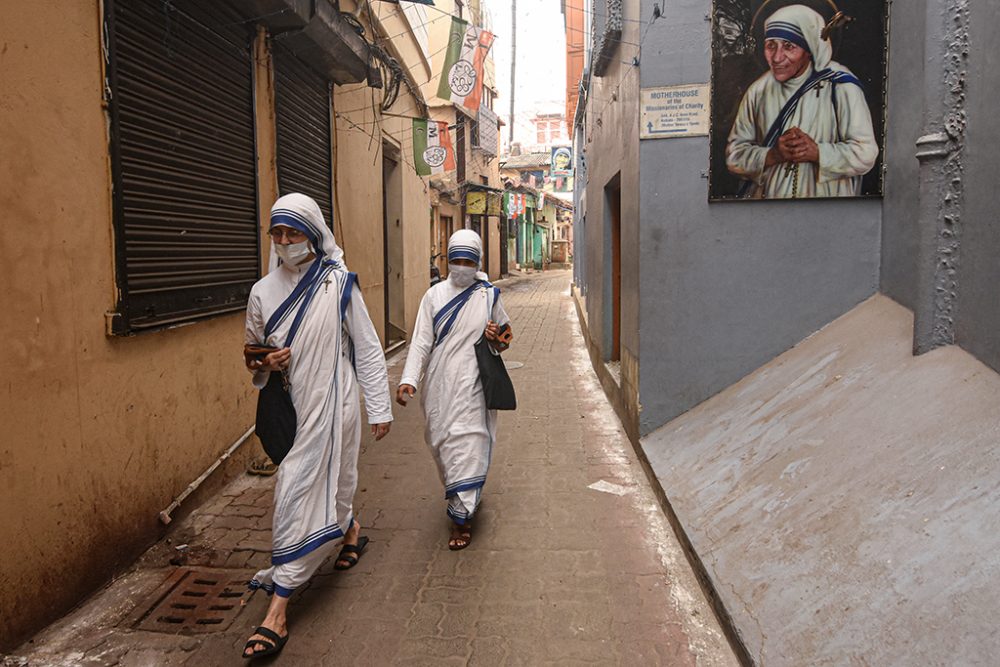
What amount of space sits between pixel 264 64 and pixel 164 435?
10.9ft

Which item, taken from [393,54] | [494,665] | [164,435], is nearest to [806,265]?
[494,665]

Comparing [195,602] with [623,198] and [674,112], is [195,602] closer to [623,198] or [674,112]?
[674,112]

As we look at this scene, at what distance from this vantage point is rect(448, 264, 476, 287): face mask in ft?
13.6

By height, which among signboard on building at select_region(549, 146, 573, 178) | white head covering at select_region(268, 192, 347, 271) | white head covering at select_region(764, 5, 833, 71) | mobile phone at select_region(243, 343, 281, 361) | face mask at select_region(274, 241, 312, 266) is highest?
signboard on building at select_region(549, 146, 573, 178)

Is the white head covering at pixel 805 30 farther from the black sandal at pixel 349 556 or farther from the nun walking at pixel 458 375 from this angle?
the black sandal at pixel 349 556

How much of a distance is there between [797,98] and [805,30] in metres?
0.44

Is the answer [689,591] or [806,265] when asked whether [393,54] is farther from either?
[689,591]

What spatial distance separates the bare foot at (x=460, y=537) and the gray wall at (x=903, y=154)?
→ 9.42 feet

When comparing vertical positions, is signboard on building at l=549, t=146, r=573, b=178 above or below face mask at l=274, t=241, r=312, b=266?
above

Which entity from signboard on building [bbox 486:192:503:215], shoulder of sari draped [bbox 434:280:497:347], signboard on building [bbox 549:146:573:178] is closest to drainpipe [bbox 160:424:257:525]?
shoulder of sari draped [bbox 434:280:497:347]

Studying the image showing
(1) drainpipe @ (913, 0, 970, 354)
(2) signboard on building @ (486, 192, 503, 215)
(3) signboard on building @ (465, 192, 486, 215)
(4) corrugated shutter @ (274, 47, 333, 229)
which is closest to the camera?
(1) drainpipe @ (913, 0, 970, 354)

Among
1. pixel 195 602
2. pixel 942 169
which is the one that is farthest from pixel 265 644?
pixel 942 169

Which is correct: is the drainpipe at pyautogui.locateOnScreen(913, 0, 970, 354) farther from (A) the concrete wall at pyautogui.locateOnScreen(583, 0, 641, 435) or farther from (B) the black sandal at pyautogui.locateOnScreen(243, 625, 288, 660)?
(B) the black sandal at pyautogui.locateOnScreen(243, 625, 288, 660)

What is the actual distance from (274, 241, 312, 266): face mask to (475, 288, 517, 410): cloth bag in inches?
50.6
